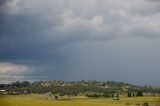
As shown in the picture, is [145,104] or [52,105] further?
[145,104]

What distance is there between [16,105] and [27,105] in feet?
12.6

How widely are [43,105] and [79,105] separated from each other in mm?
12969

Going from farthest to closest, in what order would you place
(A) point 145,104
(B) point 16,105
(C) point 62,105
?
(A) point 145,104 < (C) point 62,105 < (B) point 16,105

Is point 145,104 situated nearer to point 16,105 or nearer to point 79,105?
point 79,105

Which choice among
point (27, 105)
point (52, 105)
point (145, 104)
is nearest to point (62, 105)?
point (52, 105)

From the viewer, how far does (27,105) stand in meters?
80.8

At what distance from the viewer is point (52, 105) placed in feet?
285

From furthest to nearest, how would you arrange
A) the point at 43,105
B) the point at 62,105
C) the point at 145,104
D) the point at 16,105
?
the point at 145,104 < the point at 62,105 < the point at 43,105 < the point at 16,105

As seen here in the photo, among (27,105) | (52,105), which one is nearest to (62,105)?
(52,105)

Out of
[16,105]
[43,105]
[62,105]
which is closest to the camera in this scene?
[16,105]

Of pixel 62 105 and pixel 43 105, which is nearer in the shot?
pixel 43 105

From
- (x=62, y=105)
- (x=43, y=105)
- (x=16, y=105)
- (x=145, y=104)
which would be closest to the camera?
(x=16, y=105)

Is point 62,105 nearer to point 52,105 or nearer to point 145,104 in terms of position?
point 52,105

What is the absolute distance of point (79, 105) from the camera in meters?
94.4
